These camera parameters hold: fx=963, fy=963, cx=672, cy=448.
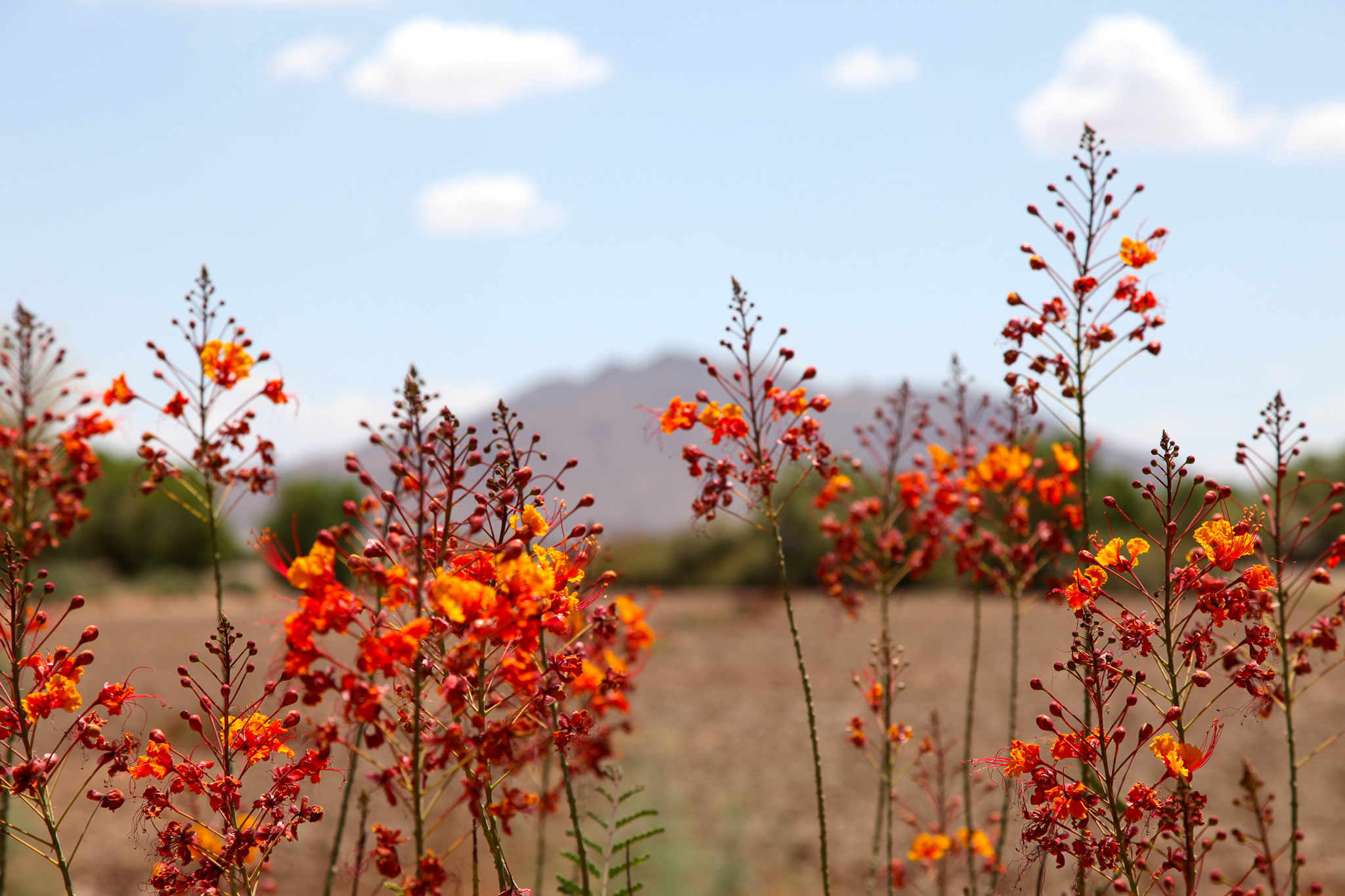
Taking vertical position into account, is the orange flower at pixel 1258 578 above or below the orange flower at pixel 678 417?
below

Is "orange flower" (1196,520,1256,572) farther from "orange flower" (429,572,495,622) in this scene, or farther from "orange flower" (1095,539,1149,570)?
"orange flower" (429,572,495,622)

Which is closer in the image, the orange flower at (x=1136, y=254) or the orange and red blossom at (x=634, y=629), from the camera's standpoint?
the orange flower at (x=1136, y=254)

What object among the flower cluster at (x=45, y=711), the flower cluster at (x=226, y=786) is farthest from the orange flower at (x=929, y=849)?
the flower cluster at (x=45, y=711)

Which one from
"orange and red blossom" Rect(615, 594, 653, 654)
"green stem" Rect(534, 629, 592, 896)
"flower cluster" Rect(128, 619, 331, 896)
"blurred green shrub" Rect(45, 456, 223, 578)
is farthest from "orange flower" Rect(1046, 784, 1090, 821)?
"blurred green shrub" Rect(45, 456, 223, 578)

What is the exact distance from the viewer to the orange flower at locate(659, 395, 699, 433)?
143 inches

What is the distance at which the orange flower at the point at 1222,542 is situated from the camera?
2.69 m

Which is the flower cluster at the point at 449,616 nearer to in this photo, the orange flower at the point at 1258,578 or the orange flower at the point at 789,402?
the orange flower at the point at 789,402

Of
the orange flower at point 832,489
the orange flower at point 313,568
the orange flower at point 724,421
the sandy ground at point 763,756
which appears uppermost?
the orange flower at point 724,421

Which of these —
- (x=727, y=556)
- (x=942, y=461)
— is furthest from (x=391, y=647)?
(x=727, y=556)

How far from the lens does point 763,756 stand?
13.1 metres

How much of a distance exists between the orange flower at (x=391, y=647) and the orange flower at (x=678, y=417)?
1.69 meters

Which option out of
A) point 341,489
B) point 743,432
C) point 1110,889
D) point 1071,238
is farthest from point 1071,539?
point 341,489

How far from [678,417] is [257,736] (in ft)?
5.84

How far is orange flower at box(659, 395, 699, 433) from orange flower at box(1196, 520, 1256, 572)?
5.69 ft
